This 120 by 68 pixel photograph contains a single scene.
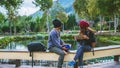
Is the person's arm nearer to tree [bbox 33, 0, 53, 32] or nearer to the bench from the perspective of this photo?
the bench

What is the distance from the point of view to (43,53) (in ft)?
35.0

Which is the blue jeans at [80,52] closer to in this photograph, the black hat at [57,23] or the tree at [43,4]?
the black hat at [57,23]

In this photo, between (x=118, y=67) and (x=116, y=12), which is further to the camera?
(x=116, y=12)

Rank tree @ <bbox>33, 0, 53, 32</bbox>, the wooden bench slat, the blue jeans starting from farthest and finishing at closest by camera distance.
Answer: tree @ <bbox>33, 0, 53, 32</bbox> < the wooden bench slat < the blue jeans

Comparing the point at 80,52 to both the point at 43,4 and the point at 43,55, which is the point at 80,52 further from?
the point at 43,4

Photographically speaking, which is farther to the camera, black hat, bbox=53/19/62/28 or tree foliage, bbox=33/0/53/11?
tree foliage, bbox=33/0/53/11

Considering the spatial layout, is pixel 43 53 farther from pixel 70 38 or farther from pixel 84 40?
pixel 70 38

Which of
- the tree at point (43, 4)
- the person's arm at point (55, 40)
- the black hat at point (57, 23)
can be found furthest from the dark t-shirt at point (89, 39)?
the tree at point (43, 4)

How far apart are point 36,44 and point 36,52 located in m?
0.30

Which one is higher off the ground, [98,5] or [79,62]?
[98,5]

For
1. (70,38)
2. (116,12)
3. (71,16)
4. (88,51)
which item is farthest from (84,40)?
(71,16)

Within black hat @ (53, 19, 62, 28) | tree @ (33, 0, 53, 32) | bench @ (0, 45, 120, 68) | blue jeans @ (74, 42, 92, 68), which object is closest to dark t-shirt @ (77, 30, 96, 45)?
blue jeans @ (74, 42, 92, 68)

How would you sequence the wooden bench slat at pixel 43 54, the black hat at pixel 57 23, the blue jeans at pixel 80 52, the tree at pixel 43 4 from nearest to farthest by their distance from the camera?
1. the black hat at pixel 57 23
2. the blue jeans at pixel 80 52
3. the wooden bench slat at pixel 43 54
4. the tree at pixel 43 4

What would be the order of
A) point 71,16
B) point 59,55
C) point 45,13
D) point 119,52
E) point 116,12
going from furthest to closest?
point 71,16 < point 45,13 < point 116,12 < point 119,52 < point 59,55
